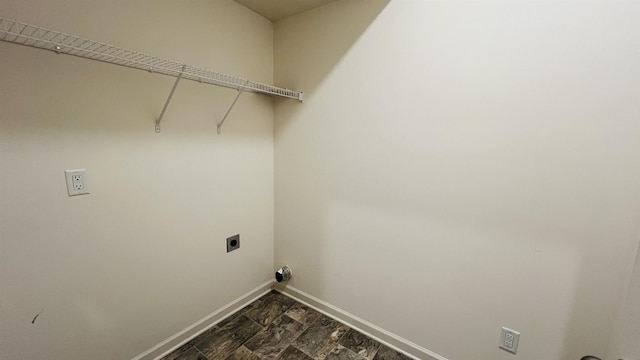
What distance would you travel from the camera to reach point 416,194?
1508 millimetres

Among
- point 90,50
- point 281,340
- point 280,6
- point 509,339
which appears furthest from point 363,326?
point 280,6

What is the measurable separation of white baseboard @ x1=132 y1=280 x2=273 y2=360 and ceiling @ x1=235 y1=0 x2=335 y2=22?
2.17 m

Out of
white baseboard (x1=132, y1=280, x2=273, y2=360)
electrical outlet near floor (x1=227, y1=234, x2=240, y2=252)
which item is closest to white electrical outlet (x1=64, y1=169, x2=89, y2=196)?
electrical outlet near floor (x1=227, y1=234, x2=240, y2=252)

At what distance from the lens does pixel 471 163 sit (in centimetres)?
133

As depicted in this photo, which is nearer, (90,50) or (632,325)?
(632,325)

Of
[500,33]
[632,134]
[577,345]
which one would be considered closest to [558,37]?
[500,33]

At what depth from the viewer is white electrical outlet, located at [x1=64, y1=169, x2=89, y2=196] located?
3.77 feet

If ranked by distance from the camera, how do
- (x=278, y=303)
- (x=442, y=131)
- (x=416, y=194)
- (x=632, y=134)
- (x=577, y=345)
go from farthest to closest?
(x=278, y=303) → (x=416, y=194) → (x=442, y=131) → (x=577, y=345) → (x=632, y=134)

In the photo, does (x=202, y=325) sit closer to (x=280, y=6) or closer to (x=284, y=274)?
(x=284, y=274)

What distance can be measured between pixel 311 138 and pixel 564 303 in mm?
1643

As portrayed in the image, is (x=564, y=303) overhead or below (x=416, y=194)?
below

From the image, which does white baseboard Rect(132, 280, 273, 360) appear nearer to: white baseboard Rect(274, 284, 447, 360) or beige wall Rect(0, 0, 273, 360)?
beige wall Rect(0, 0, 273, 360)

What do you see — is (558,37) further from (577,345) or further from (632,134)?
(577,345)

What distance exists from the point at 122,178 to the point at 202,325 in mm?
1146
